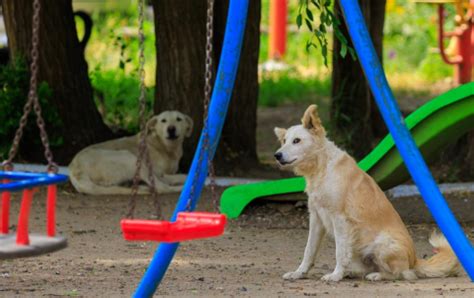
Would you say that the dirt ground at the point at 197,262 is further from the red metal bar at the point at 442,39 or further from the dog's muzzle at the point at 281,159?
the red metal bar at the point at 442,39

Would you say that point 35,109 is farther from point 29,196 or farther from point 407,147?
point 407,147

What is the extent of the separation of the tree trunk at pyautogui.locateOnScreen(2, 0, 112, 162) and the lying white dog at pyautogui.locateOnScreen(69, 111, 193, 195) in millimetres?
533

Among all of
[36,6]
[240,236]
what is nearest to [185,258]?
[240,236]

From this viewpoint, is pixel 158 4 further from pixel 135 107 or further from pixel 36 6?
pixel 36 6

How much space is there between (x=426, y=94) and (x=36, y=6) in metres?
12.0

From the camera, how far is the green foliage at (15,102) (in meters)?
10.1

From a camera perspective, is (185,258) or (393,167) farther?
(393,167)

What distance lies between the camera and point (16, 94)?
10117mm

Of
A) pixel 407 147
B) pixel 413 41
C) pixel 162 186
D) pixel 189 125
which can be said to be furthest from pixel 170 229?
pixel 413 41

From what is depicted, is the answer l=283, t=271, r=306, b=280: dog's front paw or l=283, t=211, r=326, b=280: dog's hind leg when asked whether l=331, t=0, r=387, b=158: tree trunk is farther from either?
l=283, t=271, r=306, b=280: dog's front paw

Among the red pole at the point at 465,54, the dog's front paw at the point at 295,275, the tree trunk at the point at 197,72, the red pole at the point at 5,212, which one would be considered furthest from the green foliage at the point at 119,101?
the red pole at the point at 5,212

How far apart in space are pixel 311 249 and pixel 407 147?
0.88m

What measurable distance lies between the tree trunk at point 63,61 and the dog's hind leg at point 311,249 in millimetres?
4893

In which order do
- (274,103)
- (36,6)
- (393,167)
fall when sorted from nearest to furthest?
1. (36,6)
2. (393,167)
3. (274,103)
